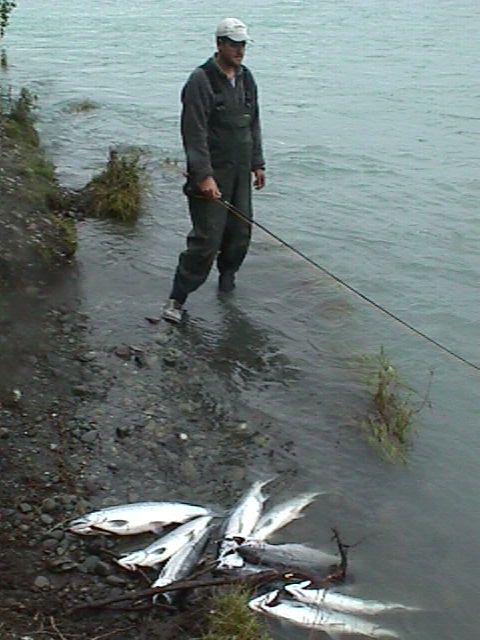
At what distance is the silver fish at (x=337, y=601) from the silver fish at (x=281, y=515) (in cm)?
51

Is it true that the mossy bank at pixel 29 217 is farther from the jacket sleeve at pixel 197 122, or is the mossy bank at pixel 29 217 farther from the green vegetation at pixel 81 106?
the green vegetation at pixel 81 106

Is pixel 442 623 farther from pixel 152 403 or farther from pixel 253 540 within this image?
pixel 152 403

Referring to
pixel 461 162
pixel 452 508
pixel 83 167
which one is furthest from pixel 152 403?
pixel 461 162

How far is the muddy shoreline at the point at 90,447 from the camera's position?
514cm

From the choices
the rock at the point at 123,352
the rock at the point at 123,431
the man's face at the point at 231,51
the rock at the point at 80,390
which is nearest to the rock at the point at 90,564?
the rock at the point at 123,431

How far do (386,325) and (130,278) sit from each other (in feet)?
8.38

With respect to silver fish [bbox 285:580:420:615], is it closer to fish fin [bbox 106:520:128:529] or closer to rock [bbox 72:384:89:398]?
fish fin [bbox 106:520:128:529]

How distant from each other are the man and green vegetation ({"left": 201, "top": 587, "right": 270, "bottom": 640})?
3659 millimetres

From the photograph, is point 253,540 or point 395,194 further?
point 395,194

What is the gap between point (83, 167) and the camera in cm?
1347

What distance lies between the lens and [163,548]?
5617mm

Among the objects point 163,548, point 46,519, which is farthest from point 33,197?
point 163,548

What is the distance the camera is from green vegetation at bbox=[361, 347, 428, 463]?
7.05m

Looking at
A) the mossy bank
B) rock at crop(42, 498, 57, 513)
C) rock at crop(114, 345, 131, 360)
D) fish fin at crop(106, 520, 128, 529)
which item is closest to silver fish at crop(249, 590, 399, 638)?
fish fin at crop(106, 520, 128, 529)
